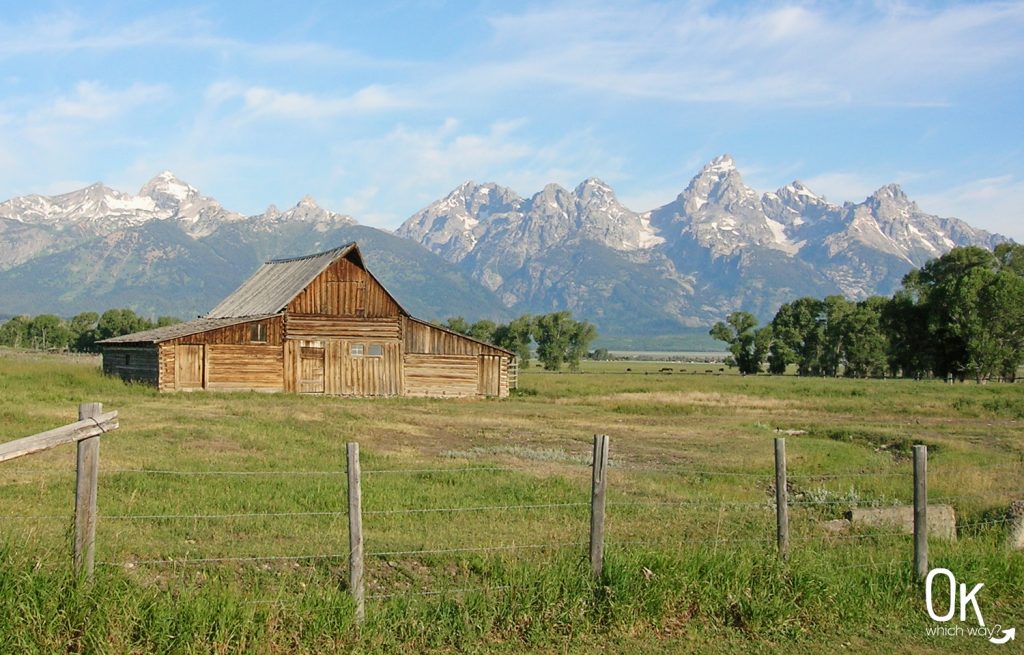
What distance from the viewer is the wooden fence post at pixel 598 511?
1026cm

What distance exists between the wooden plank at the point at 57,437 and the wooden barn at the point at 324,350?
40.7m

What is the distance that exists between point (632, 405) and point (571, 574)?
4126 centimetres

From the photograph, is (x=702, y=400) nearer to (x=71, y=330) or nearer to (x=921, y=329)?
(x=921, y=329)

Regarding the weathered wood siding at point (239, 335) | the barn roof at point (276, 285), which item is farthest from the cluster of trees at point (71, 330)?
the weathered wood siding at point (239, 335)

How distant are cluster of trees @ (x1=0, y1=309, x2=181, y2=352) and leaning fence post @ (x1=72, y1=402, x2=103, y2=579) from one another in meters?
143

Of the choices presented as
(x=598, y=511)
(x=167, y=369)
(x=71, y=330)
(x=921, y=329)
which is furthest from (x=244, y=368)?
(x=71, y=330)

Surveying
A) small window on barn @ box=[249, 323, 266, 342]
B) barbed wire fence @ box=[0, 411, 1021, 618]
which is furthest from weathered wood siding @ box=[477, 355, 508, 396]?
barbed wire fence @ box=[0, 411, 1021, 618]

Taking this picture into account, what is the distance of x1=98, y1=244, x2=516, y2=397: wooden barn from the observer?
161ft

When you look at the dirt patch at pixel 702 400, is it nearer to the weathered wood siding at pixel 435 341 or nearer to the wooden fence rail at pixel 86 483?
the weathered wood siding at pixel 435 341

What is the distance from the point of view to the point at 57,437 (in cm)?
844

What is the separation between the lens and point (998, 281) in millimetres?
84938

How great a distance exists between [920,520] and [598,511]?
4.14m

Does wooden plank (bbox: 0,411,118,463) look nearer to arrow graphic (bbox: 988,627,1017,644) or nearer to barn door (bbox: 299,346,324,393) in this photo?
arrow graphic (bbox: 988,627,1017,644)

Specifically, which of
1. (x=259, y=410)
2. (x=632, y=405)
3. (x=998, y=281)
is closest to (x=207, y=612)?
(x=259, y=410)
